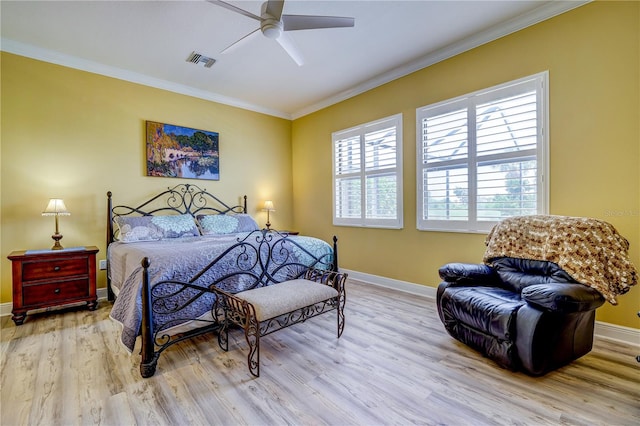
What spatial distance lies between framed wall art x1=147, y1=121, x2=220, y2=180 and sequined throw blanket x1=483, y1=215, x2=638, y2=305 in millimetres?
4293

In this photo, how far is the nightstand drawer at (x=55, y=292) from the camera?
301 cm

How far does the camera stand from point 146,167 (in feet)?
13.4

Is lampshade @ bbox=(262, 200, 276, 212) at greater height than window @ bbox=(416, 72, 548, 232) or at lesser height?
lesser

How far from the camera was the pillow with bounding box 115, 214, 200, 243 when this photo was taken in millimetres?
3402

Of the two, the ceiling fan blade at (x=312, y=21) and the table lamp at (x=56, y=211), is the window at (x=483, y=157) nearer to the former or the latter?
the ceiling fan blade at (x=312, y=21)

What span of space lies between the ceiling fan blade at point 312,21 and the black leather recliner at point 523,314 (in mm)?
2364

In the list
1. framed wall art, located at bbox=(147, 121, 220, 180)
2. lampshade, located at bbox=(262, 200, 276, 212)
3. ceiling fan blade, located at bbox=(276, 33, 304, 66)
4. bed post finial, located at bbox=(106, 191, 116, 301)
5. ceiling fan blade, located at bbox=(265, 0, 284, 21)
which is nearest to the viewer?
ceiling fan blade, located at bbox=(265, 0, 284, 21)

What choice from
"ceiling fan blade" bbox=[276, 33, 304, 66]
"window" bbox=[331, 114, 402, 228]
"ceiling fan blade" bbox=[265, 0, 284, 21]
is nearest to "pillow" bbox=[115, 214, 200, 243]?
"window" bbox=[331, 114, 402, 228]

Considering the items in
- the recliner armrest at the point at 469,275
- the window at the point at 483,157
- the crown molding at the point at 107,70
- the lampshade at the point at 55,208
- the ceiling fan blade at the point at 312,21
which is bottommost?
the recliner armrest at the point at 469,275

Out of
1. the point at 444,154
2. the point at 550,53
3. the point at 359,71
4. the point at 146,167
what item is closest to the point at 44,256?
the point at 146,167

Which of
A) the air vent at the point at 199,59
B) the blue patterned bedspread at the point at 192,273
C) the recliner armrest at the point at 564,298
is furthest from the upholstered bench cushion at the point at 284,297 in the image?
the air vent at the point at 199,59

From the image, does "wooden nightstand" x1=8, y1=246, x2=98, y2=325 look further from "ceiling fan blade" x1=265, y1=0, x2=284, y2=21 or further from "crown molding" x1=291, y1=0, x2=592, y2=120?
"crown molding" x1=291, y1=0, x2=592, y2=120

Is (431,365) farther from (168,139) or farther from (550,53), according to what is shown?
(168,139)

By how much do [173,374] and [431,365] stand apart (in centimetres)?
190
